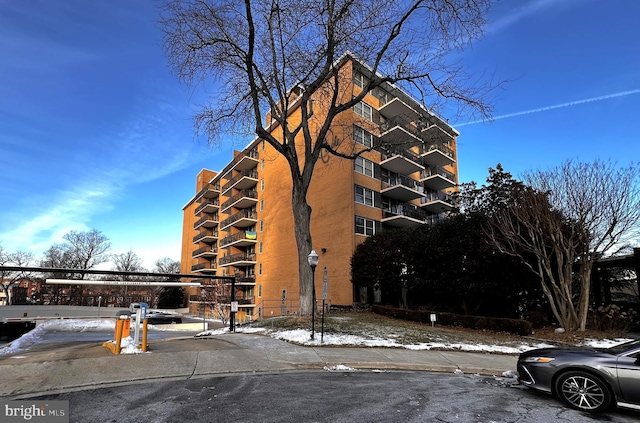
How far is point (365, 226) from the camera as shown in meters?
29.3

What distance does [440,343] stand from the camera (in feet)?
40.8

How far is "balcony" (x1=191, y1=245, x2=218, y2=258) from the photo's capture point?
56.8 m

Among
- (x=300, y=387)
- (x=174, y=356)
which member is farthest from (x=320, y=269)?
(x=300, y=387)

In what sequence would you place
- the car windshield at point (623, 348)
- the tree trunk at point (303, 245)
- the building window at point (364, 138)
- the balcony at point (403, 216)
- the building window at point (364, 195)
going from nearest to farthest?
the car windshield at point (623, 348) → the tree trunk at point (303, 245) → the building window at point (364, 195) → the balcony at point (403, 216) → the building window at point (364, 138)

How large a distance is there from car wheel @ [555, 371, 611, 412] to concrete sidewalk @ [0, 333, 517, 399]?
2878mm

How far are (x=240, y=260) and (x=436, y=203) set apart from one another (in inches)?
903

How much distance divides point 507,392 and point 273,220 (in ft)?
107

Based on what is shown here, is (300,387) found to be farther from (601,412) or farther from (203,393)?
(601,412)

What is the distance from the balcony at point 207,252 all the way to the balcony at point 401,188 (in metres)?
33.5

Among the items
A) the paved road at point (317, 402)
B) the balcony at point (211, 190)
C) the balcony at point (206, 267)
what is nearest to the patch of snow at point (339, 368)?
the paved road at point (317, 402)

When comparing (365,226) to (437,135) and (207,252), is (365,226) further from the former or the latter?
(207,252)

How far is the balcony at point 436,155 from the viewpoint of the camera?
36656mm

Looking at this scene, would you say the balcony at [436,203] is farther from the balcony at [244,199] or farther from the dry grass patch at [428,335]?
the dry grass patch at [428,335]

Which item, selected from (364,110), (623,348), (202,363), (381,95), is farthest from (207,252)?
(623,348)
